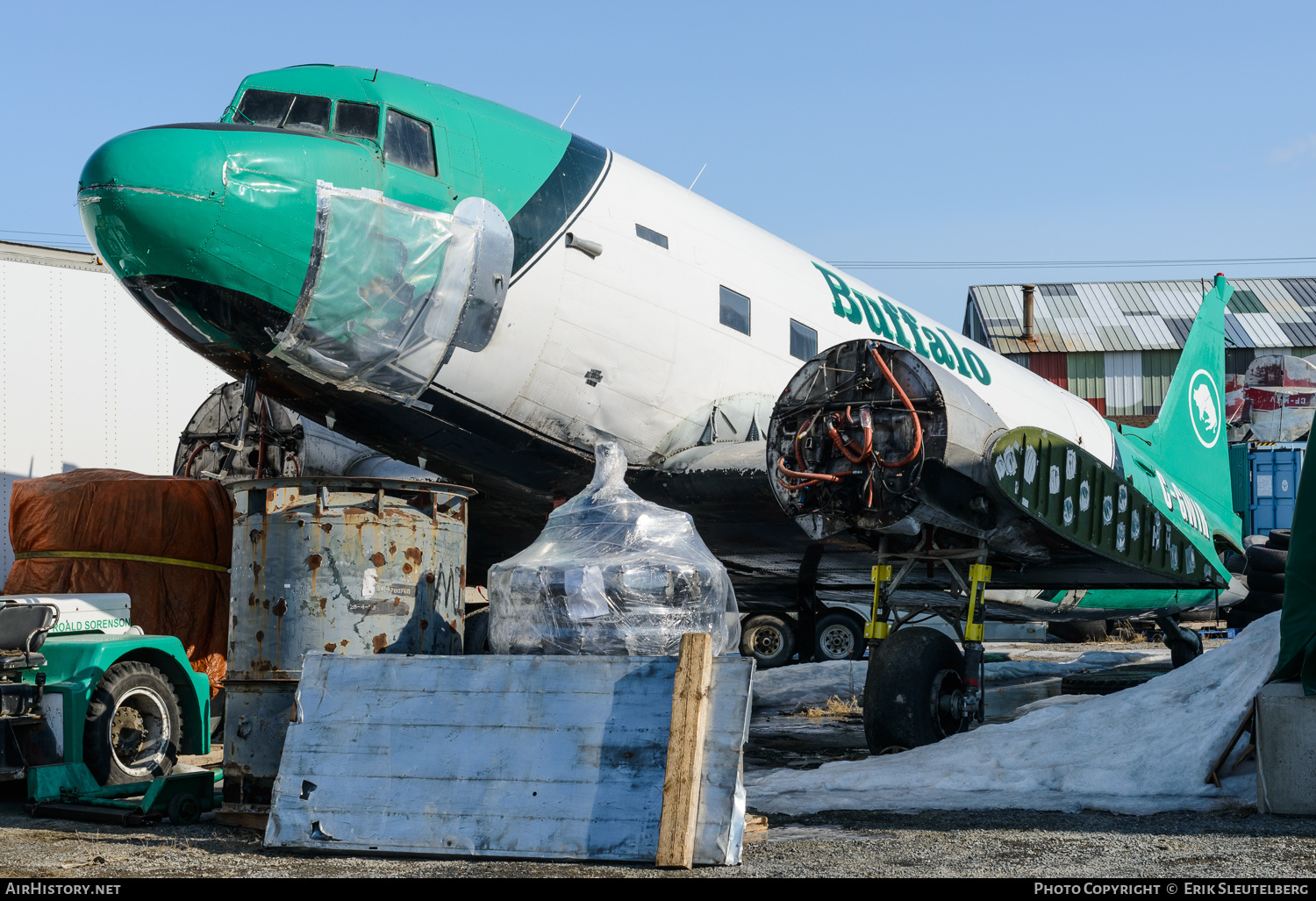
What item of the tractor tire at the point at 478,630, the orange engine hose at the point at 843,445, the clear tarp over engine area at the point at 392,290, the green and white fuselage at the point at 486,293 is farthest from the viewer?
the tractor tire at the point at 478,630

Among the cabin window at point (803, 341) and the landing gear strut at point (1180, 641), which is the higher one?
the cabin window at point (803, 341)

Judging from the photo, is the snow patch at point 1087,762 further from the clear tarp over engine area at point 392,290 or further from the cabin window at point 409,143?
the cabin window at point 409,143

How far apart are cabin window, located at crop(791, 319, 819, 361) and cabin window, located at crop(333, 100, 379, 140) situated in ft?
15.6

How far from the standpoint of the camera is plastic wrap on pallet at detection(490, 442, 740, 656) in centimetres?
670

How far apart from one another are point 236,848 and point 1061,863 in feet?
12.7

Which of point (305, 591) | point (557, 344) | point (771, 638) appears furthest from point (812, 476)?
point (771, 638)

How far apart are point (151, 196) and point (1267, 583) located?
22.5 metres

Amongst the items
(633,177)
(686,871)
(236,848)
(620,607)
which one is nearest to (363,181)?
(633,177)

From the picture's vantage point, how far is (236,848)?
579 cm

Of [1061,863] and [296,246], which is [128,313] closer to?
[296,246]

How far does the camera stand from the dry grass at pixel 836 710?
13.2 m

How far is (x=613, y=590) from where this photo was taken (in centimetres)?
670

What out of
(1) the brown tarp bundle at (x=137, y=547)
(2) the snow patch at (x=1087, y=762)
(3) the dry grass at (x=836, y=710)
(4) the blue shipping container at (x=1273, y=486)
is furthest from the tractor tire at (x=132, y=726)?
(4) the blue shipping container at (x=1273, y=486)

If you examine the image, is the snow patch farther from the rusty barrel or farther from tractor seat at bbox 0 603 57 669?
tractor seat at bbox 0 603 57 669
